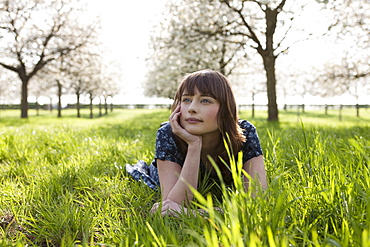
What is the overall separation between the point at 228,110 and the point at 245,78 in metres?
30.9

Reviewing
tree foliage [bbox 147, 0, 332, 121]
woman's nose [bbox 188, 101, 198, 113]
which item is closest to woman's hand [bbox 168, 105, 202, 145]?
woman's nose [bbox 188, 101, 198, 113]

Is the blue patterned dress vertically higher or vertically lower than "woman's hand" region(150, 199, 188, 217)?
higher

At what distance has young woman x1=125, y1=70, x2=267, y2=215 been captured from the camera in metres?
2.26

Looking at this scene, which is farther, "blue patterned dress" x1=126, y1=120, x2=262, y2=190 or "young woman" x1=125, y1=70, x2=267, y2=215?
"blue patterned dress" x1=126, y1=120, x2=262, y2=190

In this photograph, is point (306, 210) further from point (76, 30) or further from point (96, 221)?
point (76, 30)

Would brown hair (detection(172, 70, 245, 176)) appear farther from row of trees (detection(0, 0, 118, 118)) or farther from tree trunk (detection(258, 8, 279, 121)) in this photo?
row of trees (detection(0, 0, 118, 118))

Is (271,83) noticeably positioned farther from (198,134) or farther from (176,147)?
(198,134)

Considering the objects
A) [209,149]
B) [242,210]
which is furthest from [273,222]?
[209,149]

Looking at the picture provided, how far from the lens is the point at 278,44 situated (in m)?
12.6

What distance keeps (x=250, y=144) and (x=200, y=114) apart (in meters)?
0.60

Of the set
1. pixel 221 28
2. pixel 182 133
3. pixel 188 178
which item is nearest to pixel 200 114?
pixel 182 133

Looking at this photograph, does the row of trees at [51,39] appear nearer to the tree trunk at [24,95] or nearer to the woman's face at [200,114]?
the tree trunk at [24,95]

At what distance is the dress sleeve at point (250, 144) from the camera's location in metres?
2.48

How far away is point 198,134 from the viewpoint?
2342 mm
